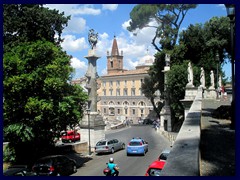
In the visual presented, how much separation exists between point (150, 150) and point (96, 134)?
145 inches

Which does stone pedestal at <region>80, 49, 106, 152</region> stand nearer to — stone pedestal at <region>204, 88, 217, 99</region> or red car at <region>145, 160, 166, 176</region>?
red car at <region>145, 160, 166, 176</region>

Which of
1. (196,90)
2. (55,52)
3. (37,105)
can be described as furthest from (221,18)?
(37,105)

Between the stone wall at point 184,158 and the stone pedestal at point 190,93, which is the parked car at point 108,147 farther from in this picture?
the stone pedestal at point 190,93

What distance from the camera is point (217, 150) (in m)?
5.85

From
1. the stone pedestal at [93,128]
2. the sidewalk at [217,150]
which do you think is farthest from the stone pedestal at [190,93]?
the sidewalk at [217,150]

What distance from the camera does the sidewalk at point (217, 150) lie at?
15.8ft

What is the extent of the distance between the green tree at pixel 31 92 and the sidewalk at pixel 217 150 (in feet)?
A: 14.9

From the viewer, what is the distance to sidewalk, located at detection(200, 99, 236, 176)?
15.8 ft

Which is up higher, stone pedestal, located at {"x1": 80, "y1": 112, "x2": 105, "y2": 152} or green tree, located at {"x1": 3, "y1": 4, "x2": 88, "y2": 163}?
green tree, located at {"x1": 3, "y1": 4, "x2": 88, "y2": 163}

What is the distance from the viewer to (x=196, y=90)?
17.7 meters

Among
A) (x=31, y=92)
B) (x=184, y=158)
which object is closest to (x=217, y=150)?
(x=184, y=158)

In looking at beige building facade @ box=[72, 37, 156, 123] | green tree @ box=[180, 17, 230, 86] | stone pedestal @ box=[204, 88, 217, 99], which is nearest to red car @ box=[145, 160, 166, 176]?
beige building facade @ box=[72, 37, 156, 123]

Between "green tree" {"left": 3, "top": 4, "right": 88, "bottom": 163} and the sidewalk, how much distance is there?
4546mm

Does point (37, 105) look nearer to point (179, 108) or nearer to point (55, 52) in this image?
point (55, 52)
